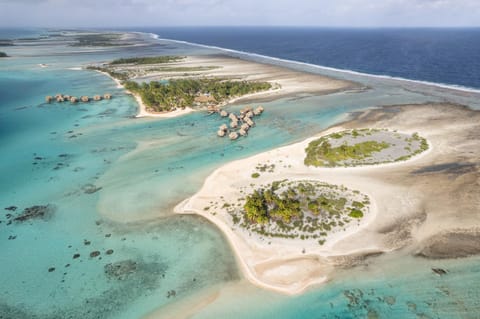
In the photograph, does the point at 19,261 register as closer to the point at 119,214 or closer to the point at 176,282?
the point at 119,214

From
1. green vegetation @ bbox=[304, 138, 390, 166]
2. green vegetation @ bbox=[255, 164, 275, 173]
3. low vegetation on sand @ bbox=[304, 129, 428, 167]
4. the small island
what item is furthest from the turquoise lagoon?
green vegetation @ bbox=[304, 138, 390, 166]

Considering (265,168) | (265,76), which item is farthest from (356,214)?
(265,76)

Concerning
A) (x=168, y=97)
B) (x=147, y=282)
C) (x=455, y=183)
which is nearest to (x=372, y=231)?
(x=455, y=183)

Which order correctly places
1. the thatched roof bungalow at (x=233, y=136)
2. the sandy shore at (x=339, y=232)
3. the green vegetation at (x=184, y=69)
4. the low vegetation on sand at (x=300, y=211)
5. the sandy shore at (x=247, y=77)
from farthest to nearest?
the green vegetation at (x=184, y=69) → the sandy shore at (x=247, y=77) → the thatched roof bungalow at (x=233, y=136) → the low vegetation on sand at (x=300, y=211) → the sandy shore at (x=339, y=232)

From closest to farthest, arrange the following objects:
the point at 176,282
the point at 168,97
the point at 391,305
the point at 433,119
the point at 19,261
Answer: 1. the point at 391,305
2. the point at 176,282
3. the point at 19,261
4. the point at 433,119
5. the point at 168,97

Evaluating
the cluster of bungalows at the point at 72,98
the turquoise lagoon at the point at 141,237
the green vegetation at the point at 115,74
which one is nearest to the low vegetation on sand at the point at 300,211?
the turquoise lagoon at the point at 141,237

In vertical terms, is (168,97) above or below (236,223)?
above

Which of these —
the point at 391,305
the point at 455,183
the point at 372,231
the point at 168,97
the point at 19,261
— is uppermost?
the point at 168,97

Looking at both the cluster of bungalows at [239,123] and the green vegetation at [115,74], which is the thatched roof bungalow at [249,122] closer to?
the cluster of bungalows at [239,123]

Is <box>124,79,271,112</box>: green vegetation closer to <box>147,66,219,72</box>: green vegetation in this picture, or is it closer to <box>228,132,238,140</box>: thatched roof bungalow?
<box>228,132,238,140</box>: thatched roof bungalow
